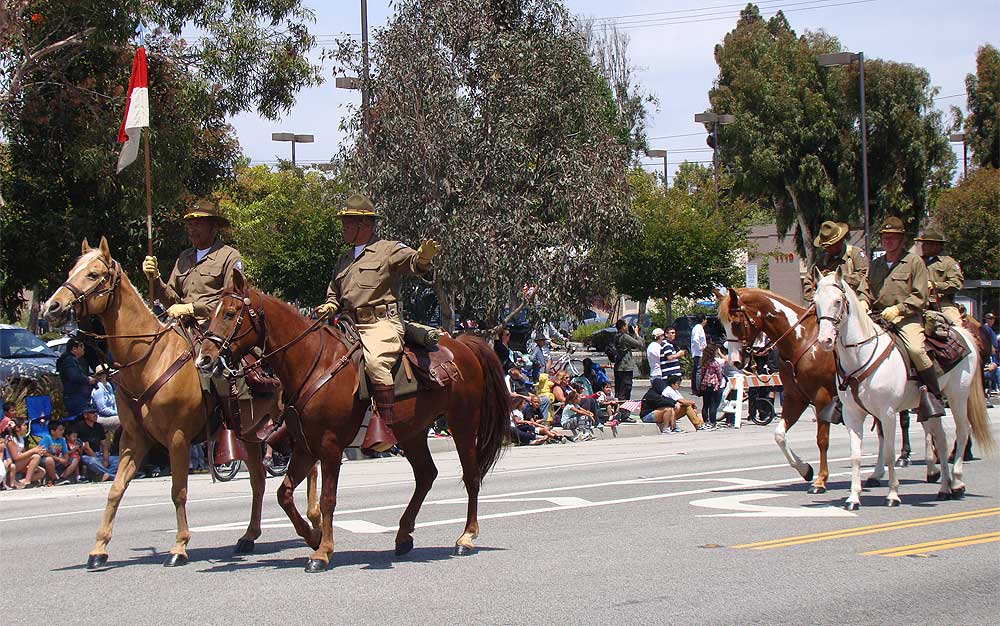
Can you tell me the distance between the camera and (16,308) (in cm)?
2642


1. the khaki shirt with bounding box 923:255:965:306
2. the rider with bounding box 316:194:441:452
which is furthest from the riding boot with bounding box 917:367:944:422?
the rider with bounding box 316:194:441:452

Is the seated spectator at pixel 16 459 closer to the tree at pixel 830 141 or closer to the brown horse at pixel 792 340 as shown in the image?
the brown horse at pixel 792 340

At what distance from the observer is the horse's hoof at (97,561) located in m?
9.22

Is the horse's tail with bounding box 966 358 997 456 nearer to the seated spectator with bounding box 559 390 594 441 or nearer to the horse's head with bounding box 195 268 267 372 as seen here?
the horse's head with bounding box 195 268 267 372

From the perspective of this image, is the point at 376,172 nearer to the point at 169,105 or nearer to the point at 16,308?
the point at 169,105

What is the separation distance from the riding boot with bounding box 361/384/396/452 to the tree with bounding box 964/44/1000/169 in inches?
2271

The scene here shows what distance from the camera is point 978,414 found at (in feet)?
42.3

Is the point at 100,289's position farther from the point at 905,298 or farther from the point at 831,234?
the point at 905,298

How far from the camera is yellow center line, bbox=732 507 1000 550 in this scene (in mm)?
9641

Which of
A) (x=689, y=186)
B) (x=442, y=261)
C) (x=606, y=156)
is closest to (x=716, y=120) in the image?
(x=689, y=186)

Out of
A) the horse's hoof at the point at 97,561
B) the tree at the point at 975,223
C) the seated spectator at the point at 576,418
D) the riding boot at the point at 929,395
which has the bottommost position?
the seated spectator at the point at 576,418

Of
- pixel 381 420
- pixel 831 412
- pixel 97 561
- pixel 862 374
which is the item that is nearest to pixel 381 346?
pixel 381 420

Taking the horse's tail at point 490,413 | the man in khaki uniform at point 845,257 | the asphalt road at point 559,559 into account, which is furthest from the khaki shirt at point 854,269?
the horse's tail at point 490,413

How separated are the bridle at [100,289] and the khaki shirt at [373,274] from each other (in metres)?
1.81
